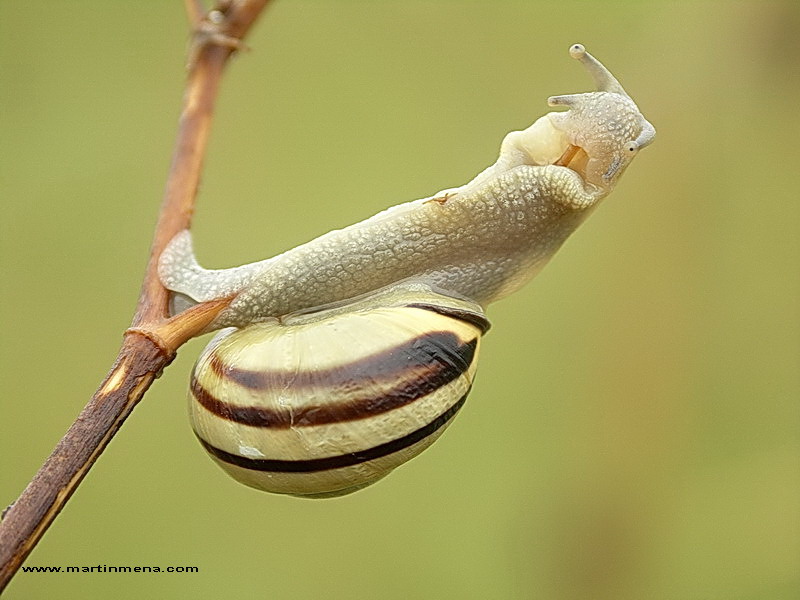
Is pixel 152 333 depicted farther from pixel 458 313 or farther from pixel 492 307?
pixel 492 307

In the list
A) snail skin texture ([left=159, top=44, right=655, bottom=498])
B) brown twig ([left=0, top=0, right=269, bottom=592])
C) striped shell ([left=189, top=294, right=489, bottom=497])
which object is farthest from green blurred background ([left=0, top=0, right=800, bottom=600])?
striped shell ([left=189, top=294, right=489, bottom=497])

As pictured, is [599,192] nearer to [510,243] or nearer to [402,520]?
[510,243]

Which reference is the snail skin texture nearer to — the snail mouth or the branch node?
the snail mouth

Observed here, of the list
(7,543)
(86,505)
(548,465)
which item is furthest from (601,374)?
(7,543)

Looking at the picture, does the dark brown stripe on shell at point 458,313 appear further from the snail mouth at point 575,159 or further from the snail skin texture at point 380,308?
the snail mouth at point 575,159

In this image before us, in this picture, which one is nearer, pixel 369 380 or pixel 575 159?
pixel 369 380

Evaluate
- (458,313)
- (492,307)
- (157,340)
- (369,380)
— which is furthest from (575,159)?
(492,307)
